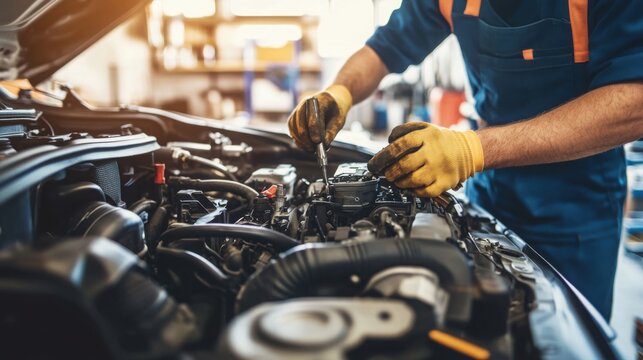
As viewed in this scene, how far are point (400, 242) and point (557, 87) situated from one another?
2.89 feet

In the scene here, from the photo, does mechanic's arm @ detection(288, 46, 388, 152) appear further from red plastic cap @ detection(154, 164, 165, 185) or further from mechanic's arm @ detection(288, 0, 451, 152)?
red plastic cap @ detection(154, 164, 165, 185)

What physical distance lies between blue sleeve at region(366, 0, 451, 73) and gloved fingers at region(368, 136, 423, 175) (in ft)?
2.52

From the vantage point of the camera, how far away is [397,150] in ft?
3.32

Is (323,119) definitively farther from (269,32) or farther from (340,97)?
(269,32)

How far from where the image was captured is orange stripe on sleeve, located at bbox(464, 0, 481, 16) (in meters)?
1.40

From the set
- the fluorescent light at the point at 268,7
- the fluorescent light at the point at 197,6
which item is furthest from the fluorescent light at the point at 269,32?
the fluorescent light at the point at 197,6

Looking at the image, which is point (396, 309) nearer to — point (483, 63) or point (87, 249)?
point (87, 249)

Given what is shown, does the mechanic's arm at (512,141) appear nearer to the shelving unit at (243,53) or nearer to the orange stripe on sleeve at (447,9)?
the orange stripe on sleeve at (447,9)

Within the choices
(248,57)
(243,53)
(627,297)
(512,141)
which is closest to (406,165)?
(512,141)

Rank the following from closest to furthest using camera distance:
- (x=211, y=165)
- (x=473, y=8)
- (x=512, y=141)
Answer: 1. (x=512, y=141)
2. (x=211, y=165)
3. (x=473, y=8)

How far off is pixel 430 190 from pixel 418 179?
0.04m

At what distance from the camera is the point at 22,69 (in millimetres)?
1484

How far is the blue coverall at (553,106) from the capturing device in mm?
1226

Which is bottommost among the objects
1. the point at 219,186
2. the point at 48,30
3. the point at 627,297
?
the point at 627,297
